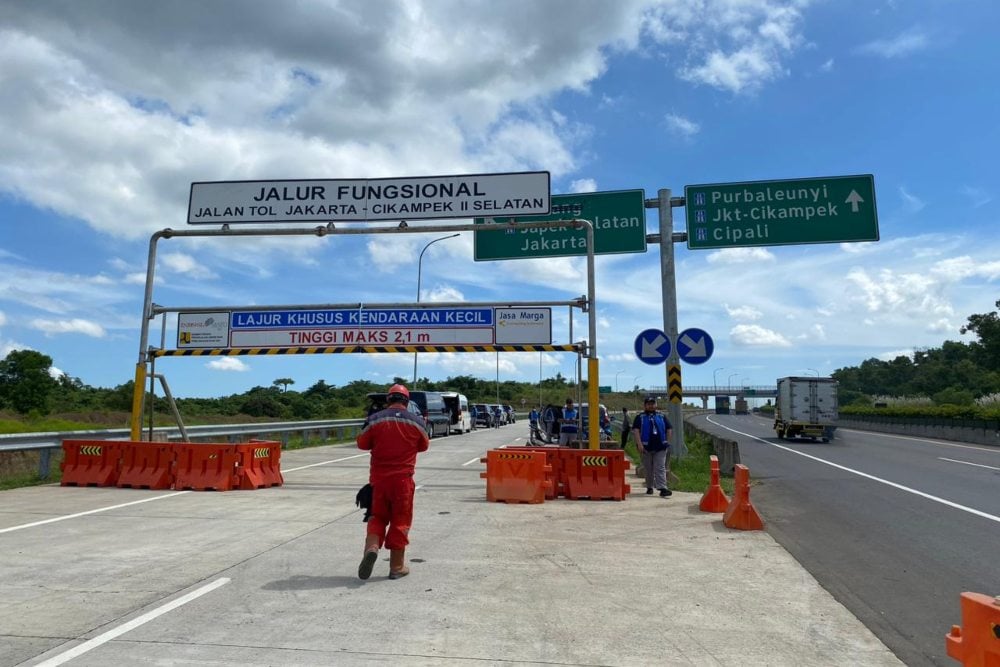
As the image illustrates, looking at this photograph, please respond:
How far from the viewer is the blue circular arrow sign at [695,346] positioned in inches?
534

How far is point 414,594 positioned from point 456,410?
34018mm

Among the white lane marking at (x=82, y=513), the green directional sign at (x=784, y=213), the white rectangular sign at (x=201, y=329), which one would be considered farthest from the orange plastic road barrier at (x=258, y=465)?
the green directional sign at (x=784, y=213)

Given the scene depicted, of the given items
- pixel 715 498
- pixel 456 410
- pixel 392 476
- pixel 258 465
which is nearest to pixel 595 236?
pixel 715 498

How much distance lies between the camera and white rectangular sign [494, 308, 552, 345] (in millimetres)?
13938

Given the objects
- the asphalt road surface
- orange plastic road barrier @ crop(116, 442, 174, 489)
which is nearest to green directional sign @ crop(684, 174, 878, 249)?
the asphalt road surface

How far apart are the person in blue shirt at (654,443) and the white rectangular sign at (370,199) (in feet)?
15.6

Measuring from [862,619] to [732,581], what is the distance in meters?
1.22

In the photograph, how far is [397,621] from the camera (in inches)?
191

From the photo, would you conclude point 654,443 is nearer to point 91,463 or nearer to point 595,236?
point 595,236

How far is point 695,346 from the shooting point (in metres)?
13.8

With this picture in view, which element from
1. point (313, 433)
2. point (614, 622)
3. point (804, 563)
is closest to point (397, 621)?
point (614, 622)

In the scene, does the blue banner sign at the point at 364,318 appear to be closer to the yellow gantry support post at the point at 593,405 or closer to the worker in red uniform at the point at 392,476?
the yellow gantry support post at the point at 593,405

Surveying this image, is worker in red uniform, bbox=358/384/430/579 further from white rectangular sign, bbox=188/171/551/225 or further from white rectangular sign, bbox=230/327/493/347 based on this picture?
white rectangular sign, bbox=188/171/551/225

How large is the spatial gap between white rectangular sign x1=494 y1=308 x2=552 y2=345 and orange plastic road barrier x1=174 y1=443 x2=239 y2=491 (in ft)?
18.6
